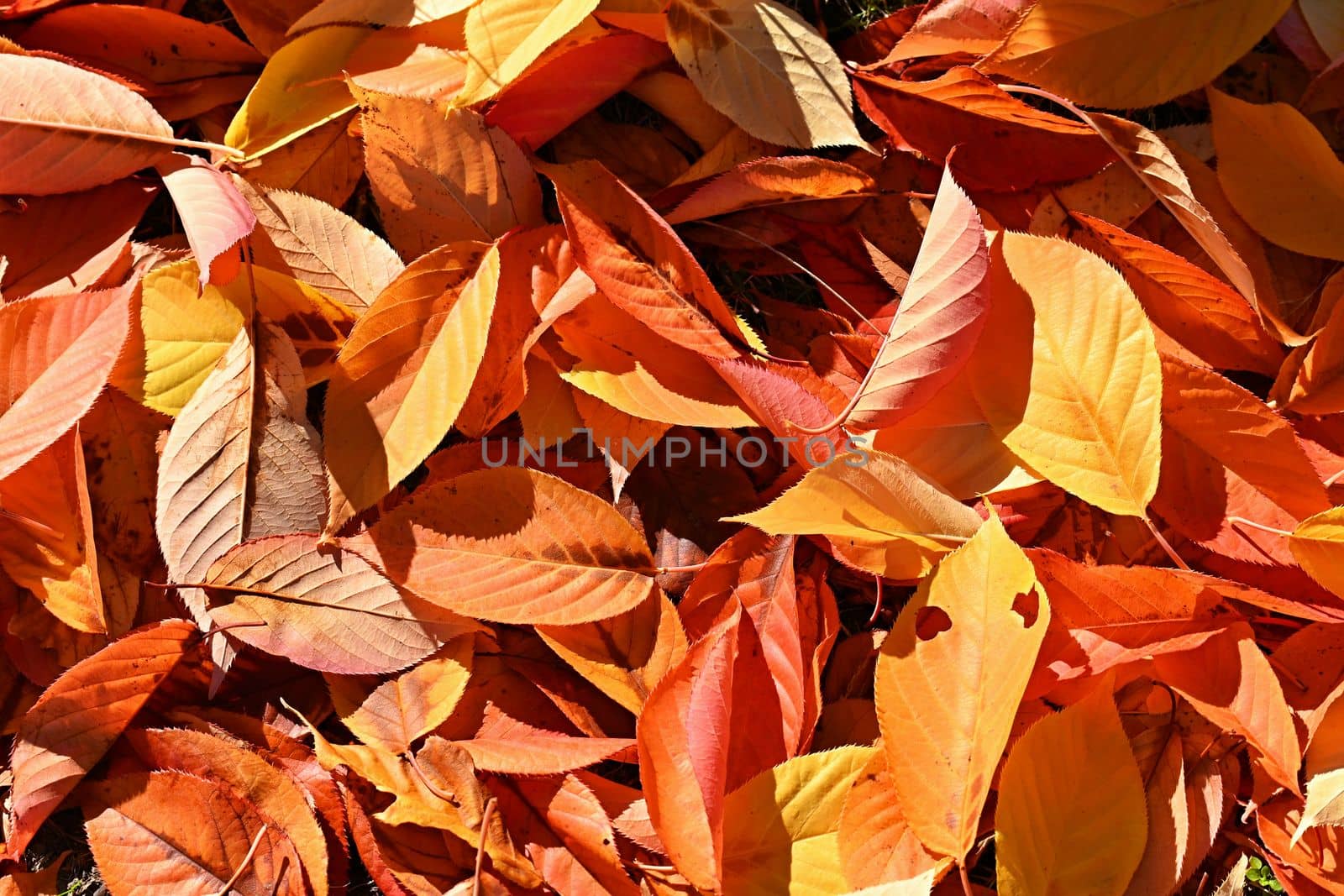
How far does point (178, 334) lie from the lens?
3.06ft

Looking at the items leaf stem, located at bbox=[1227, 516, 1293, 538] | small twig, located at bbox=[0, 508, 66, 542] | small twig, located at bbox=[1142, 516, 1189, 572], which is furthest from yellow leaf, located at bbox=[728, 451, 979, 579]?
small twig, located at bbox=[0, 508, 66, 542]

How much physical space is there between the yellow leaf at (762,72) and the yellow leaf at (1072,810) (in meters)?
0.54

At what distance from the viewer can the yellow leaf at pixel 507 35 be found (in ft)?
2.74

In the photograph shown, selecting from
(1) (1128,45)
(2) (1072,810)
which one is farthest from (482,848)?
(1) (1128,45)

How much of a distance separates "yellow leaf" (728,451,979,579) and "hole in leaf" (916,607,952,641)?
4 centimetres

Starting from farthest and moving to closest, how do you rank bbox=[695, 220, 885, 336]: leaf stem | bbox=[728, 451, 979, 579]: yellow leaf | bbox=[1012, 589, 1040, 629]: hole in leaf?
bbox=[695, 220, 885, 336]: leaf stem → bbox=[1012, 589, 1040, 629]: hole in leaf → bbox=[728, 451, 979, 579]: yellow leaf

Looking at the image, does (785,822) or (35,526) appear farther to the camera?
(35,526)

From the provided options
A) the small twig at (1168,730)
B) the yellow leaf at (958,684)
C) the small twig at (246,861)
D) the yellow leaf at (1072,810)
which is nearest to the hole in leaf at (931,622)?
the yellow leaf at (958,684)

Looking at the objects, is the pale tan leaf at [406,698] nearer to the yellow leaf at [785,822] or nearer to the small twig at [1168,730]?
the yellow leaf at [785,822]

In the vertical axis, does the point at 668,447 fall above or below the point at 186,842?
above

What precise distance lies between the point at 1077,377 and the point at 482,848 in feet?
2.05

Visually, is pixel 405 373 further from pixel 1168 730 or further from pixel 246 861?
pixel 1168 730

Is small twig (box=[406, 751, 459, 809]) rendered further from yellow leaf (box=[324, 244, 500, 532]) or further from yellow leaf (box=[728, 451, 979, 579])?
yellow leaf (box=[728, 451, 979, 579])

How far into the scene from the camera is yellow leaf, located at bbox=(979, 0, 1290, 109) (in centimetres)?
92
